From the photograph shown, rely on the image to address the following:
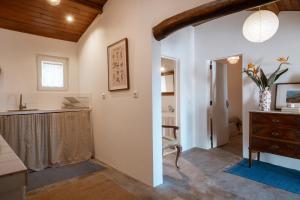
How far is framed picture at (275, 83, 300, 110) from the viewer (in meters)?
3.04

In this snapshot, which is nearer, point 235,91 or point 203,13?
point 203,13

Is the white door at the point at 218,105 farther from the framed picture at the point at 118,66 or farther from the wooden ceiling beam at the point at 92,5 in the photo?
the wooden ceiling beam at the point at 92,5

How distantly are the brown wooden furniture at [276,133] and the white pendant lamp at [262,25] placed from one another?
3.96ft

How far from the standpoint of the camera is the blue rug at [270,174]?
257 cm

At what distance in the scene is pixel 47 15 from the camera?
11.0 feet

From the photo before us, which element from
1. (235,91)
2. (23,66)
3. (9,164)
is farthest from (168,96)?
(9,164)

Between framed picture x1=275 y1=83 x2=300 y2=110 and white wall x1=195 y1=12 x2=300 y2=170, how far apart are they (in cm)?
10

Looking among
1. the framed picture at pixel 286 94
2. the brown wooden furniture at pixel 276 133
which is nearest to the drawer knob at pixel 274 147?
the brown wooden furniture at pixel 276 133

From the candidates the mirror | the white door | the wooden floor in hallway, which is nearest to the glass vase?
the wooden floor in hallway

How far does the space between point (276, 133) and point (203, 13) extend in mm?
2173

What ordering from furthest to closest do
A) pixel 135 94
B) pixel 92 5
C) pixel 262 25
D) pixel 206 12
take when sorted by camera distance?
pixel 92 5 < pixel 135 94 < pixel 262 25 < pixel 206 12

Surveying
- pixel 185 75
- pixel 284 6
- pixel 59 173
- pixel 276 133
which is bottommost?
pixel 59 173

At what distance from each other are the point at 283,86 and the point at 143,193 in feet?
9.31

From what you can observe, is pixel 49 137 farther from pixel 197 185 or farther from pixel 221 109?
pixel 221 109
